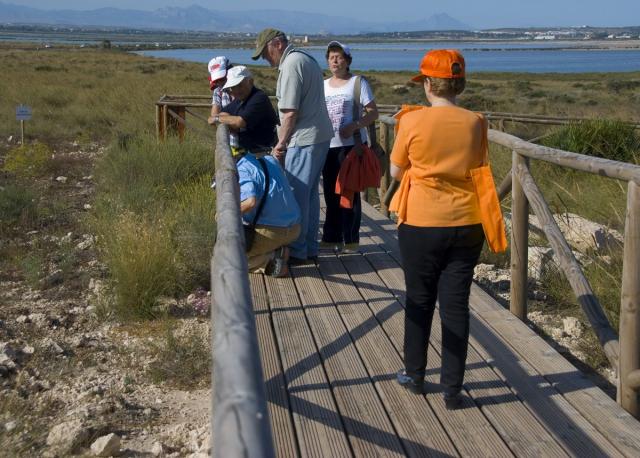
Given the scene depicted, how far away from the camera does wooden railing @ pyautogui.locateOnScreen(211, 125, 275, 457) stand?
1555 mm

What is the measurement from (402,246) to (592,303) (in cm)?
129

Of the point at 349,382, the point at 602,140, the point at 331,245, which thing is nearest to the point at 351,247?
the point at 331,245

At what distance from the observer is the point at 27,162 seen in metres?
12.5

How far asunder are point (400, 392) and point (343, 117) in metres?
2.60

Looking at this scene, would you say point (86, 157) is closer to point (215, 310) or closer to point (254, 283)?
point (254, 283)

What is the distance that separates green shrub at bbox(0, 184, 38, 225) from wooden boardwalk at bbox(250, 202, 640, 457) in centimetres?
509

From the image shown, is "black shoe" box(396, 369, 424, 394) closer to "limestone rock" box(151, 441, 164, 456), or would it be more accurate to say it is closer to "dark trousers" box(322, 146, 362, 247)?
"limestone rock" box(151, 441, 164, 456)

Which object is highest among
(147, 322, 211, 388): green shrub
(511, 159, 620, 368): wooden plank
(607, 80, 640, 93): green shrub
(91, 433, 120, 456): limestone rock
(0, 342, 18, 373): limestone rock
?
(511, 159, 620, 368): wooden plank

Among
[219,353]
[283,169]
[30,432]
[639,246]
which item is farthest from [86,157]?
[219,353]

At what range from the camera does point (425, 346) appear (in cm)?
366

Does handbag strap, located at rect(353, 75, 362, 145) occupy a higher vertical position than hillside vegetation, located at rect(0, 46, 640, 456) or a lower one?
higher

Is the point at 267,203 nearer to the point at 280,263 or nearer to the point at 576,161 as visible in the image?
the point at 280,263

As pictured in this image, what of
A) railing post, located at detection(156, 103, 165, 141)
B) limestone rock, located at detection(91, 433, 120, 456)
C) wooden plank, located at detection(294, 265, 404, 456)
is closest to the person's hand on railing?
wooden plank, located at detection(294, 265, 404, 456)

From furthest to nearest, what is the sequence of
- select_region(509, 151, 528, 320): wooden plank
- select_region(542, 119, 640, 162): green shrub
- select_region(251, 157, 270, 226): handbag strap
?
1. select_region(542, 119, 640, 162): green shrub
2. select_region(251, 157, 270, 226): handbag strap
3. select_region(509, 151, 528, 320): wooden plank
